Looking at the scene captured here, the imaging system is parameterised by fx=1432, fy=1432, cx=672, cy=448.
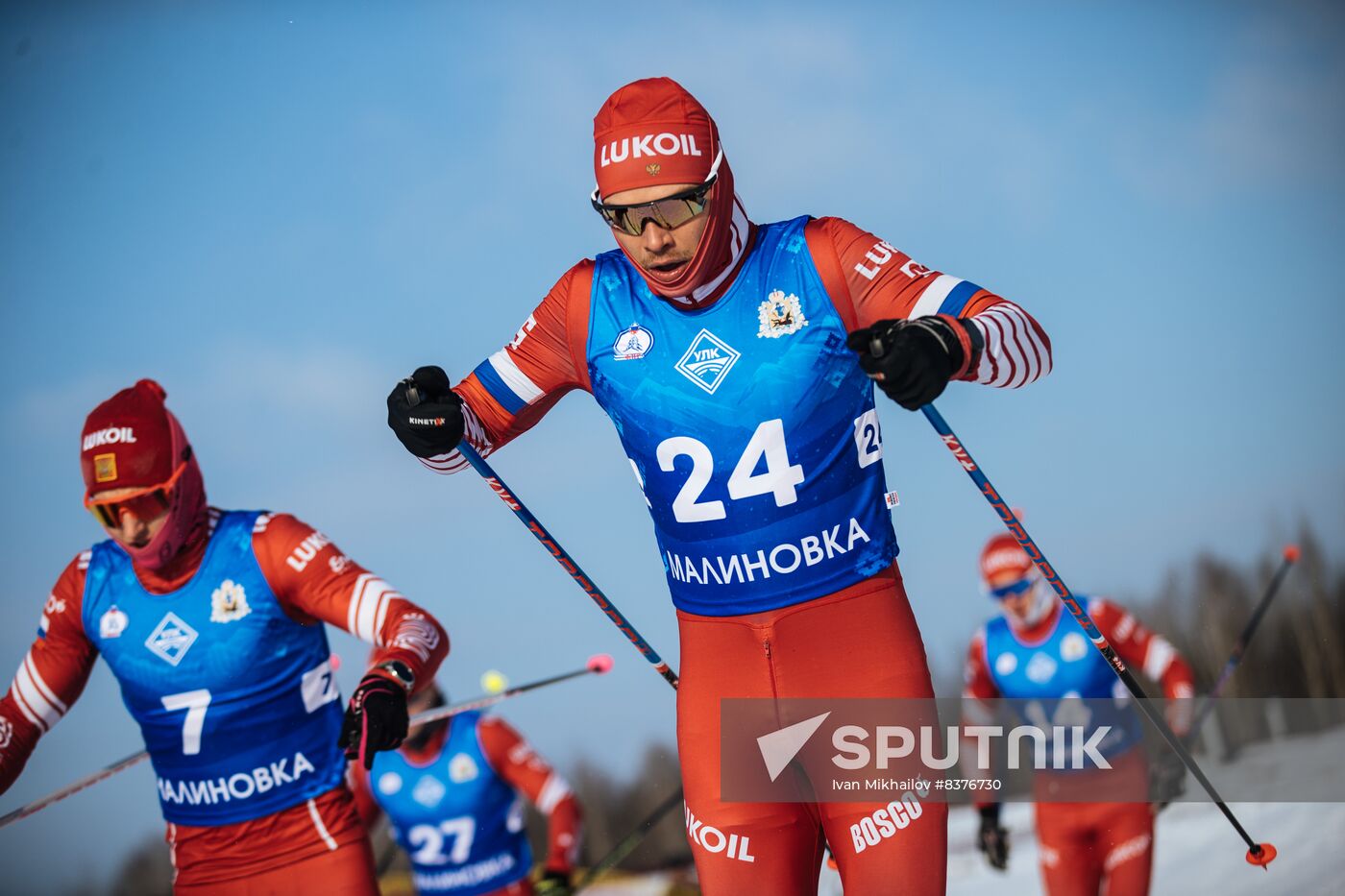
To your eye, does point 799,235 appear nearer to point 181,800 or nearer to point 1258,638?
point 181,800

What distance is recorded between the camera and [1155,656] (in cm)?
697

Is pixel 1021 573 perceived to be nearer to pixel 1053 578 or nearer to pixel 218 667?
pixel 1053 578

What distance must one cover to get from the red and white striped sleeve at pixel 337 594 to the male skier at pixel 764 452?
97cm

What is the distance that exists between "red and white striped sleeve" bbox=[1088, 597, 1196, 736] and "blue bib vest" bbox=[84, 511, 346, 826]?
4074 millimetres

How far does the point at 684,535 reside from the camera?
306 centimetres

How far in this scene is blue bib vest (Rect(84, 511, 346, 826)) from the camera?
160 inches

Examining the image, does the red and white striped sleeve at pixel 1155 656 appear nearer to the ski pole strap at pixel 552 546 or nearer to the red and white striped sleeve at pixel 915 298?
the ski pole strap at pixel 552 546

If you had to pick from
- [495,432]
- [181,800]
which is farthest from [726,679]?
[181,800]

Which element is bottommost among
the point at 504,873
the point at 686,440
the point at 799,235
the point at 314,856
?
the point at 504,873

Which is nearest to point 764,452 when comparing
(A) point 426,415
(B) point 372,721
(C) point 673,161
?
(C) point 673,161

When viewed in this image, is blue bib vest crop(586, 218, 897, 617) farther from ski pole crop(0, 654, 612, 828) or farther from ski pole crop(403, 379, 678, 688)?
ski pole crop(0, 654, 612, 828)

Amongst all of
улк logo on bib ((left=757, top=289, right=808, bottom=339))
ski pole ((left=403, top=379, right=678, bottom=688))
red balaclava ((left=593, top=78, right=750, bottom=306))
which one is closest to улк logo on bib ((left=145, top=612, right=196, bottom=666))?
ski pole ((left=403, top=379, right=678, bottom=688))

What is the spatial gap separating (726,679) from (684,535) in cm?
32

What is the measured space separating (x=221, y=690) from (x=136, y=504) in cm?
58
